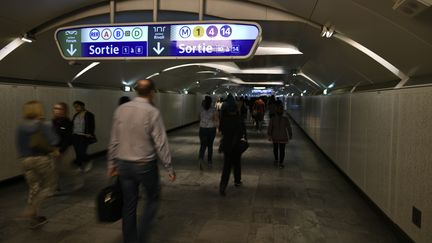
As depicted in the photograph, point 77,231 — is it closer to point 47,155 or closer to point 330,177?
point 47,155

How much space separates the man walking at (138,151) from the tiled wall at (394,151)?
104 inches

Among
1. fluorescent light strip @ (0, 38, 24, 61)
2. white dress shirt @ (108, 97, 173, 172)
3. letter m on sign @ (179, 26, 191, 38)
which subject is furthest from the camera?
fluorescent light strip @ (0, 38, 24, 61)

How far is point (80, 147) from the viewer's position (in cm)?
702

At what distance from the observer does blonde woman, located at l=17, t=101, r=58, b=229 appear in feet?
14.4

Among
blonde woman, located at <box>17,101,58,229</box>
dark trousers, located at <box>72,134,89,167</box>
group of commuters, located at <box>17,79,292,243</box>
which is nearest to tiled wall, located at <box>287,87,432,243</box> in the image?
group of commuters, located at <box>17,79,292,243</box>

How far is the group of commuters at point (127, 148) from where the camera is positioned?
134 inches

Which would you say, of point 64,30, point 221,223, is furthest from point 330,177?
point 64,30

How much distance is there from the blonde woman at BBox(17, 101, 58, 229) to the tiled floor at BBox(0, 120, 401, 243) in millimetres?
431

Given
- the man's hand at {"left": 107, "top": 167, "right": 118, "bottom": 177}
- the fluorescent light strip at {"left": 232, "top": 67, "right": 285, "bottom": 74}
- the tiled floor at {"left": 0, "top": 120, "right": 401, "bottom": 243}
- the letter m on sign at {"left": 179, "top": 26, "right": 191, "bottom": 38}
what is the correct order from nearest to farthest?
the man's hand at {"left": 107, "top": 167, "right": 118, "bottom": 177}
the tiled floor at {"left": 0, "top": 120, "right": 401, "bottom": 243}
the letter m on sign at {"left": 179, "top": 26, "right": 191, "bottom": 38}
the fluorescent light strip at {"left": 232, "top": 67, "right": 285, "bottom": 74}

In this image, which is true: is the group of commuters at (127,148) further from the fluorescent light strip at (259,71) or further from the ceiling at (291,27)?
the fluorescent light strip at (259,71)

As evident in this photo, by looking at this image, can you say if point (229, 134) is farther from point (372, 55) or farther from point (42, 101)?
point (42, 101)

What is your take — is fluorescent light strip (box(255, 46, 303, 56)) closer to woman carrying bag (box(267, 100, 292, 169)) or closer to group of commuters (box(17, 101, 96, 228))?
woman carrying bag (box(267, 100, 292, 169))

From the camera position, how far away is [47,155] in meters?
4.54

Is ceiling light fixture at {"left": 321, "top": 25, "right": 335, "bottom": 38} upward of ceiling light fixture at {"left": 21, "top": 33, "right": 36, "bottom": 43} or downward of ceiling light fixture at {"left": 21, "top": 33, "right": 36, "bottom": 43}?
upward
